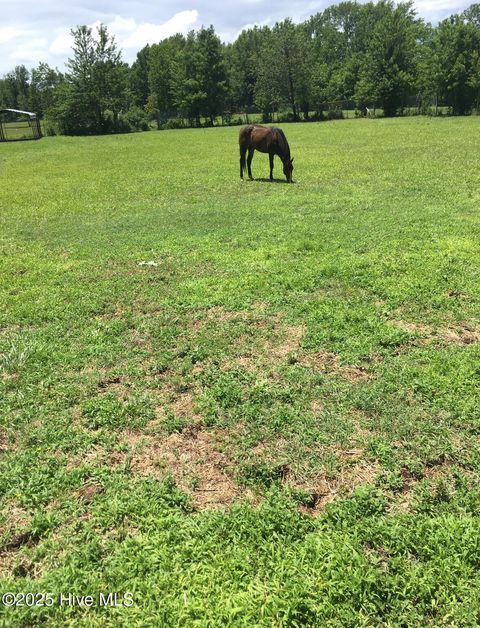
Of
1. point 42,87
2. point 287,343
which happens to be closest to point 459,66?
point 287,343

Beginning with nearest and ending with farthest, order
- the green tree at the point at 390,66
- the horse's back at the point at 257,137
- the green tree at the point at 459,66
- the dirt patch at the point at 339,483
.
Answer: the dirt patch at the point at 339,483, the horse's back at the point at 257,137, the green tree at the point at 459,66, the green tree at the point at 390,66

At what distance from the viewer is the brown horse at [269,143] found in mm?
12758

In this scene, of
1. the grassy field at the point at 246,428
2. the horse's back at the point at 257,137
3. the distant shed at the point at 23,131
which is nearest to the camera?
the grassy field at the point at 246,428

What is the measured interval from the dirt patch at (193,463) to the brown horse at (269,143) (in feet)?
36.1

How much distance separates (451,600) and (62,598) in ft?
6.40

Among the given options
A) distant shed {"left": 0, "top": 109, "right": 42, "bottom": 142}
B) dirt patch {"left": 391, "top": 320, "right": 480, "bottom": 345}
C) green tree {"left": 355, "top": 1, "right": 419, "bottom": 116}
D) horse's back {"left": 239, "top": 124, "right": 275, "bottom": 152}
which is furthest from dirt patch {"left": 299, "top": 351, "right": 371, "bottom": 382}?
green tree {"left": 355, "top": 1, "right": 419, "bottom": 116}

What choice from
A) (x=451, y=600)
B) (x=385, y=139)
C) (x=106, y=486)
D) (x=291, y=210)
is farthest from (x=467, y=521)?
(x=385, y=139)

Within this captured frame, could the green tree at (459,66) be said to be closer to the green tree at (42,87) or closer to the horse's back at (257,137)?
the horse's back at (257,137)

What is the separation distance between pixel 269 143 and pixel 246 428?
1137 cm

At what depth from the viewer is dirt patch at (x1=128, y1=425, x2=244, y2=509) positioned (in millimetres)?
2797

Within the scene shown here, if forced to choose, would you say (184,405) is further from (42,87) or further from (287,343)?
(42,87)

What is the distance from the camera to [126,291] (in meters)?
5.82

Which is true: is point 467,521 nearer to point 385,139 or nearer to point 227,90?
point 385,139

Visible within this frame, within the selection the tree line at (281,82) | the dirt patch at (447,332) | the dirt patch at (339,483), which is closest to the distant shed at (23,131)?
the tree line at (281,82)
